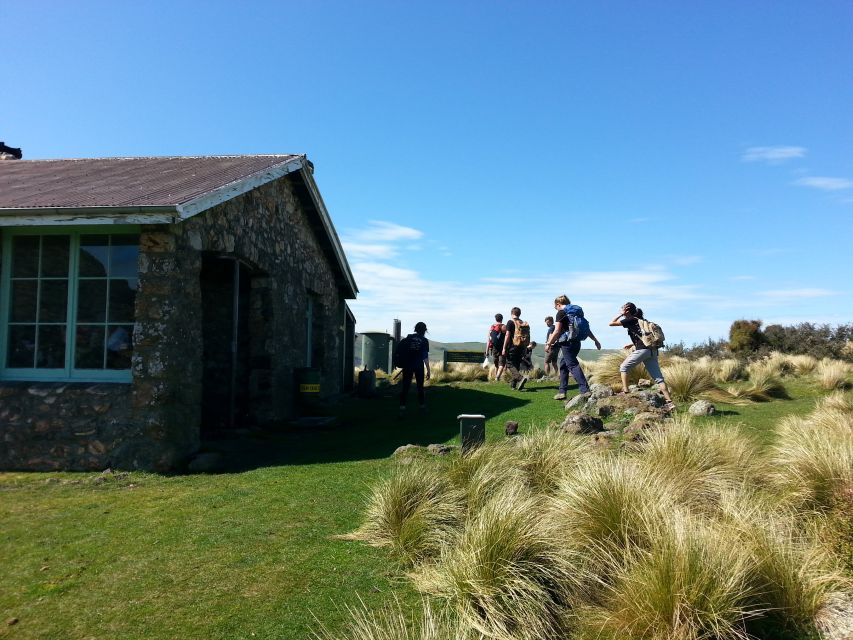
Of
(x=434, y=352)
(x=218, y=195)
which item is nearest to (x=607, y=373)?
(x=218, y=195)

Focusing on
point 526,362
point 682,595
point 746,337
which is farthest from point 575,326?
point 746,337

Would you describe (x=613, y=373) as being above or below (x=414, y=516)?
above

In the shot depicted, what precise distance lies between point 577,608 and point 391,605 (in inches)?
43.2

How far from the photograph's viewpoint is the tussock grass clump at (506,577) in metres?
3.61

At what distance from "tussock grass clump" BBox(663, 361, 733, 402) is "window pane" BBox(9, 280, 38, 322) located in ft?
33.2

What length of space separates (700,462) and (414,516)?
2.60 metres

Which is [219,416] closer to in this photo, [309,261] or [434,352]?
[309,261]

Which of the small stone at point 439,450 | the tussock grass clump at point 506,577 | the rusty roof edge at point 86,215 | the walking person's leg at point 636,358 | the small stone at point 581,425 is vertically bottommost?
the tussock grass clump at point 506,577

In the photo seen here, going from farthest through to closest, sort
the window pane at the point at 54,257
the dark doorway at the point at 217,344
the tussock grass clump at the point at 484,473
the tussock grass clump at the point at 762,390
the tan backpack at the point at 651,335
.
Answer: the tussock grass clump at the point at 762,390, the dark doorway at the point at 217,344, the tan backpack at the point at 651,335, the window pane at the point at 54,257, the tussock grass clump at the point at 484,473

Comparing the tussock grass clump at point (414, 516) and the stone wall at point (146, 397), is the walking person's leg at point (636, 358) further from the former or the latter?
the stone wall at point (146, 397)

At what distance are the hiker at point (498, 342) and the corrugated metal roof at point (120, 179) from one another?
7166mm

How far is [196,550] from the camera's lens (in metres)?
5.07

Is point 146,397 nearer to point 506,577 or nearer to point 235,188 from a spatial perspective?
point 235,188

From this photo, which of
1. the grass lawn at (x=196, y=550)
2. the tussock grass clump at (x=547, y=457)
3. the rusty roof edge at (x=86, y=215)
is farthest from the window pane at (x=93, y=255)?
the tussock grass clump at (x=547, y=457)
